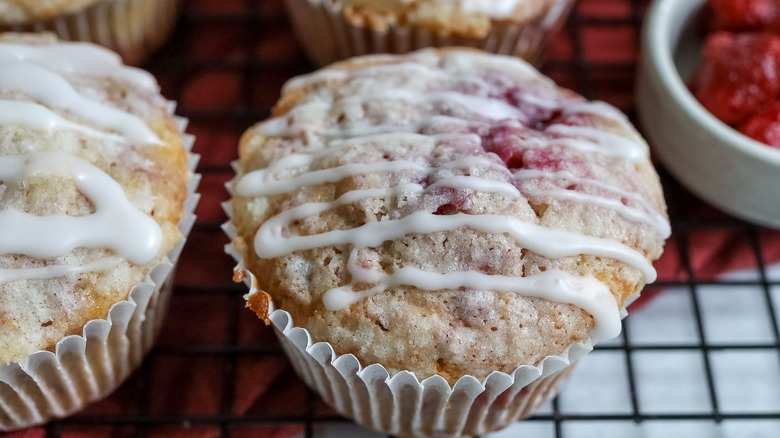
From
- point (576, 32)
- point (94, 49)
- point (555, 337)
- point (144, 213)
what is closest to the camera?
point (555, 337)

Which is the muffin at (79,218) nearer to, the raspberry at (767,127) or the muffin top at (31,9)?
the muffin top at (31,9)

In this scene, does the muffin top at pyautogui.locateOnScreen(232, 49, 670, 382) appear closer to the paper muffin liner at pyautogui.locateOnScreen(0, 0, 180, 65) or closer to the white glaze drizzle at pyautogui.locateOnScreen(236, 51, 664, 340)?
the white glaze drizzle at pyautogui.locateOnScreen(236, 51, 664, 340)

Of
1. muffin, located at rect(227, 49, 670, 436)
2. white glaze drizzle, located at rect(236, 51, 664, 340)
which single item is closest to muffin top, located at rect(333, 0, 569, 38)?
white glaze drizzle, located at rect(236, 51, 664, 340)

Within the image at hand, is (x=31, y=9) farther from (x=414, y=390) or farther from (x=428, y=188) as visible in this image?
(x=414, y=390)

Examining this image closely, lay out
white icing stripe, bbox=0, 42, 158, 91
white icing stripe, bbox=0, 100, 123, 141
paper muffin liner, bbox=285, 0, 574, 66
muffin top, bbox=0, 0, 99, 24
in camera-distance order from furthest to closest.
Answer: paper muffin liner, bbox=285, 0, 574, 66 < muffin top, bbox=0, 0, 99, 24 < white icing stripe, bbox=0, 42, 158, 91 < white icing stripe, bbox=0, 100, 123, 141

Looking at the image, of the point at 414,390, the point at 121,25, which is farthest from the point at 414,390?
the point at 121,25

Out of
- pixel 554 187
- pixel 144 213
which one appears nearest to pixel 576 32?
pixel 554 187

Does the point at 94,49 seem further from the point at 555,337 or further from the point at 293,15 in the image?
the point at 555,337
